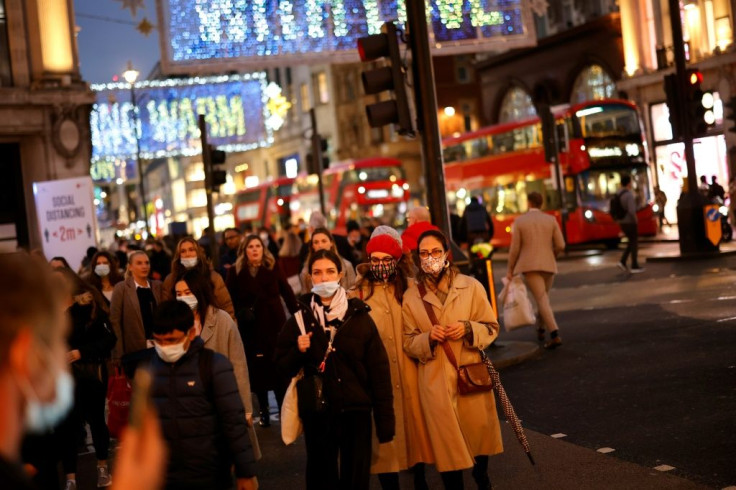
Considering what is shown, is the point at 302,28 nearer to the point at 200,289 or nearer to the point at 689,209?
the point at 689,209

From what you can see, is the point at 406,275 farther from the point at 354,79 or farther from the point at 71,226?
the point at 354,79

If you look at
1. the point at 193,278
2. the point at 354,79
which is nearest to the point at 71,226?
the point at 193,278

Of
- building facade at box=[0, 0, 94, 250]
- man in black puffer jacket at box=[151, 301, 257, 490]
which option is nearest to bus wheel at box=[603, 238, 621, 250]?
building facade at box=[0, 0, 94, 250]

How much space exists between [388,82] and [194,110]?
996 inches

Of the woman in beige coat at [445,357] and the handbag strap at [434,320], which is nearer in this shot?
the woman in beige coat at [445,357]

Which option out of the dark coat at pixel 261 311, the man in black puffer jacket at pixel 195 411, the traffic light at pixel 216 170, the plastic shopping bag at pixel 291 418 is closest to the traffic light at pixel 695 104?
the traffic light at pixel 216 170

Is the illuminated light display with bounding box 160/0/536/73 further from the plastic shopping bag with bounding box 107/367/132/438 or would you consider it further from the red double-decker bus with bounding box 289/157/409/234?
the red double-decker bus with bounding box 289/157/409/234

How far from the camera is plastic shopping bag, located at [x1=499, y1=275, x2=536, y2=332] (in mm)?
12422

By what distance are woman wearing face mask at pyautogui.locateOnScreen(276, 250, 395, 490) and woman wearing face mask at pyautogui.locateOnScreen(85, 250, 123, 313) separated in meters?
5.07

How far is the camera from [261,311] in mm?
10609

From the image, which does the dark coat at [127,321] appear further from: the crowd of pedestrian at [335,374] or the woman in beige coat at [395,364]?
the woman in beige coat at [395,364]

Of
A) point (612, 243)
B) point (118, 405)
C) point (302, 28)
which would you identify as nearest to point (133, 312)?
point (118, 405)

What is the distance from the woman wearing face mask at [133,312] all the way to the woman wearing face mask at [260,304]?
3.16 ft

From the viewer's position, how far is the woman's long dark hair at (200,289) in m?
7.42
